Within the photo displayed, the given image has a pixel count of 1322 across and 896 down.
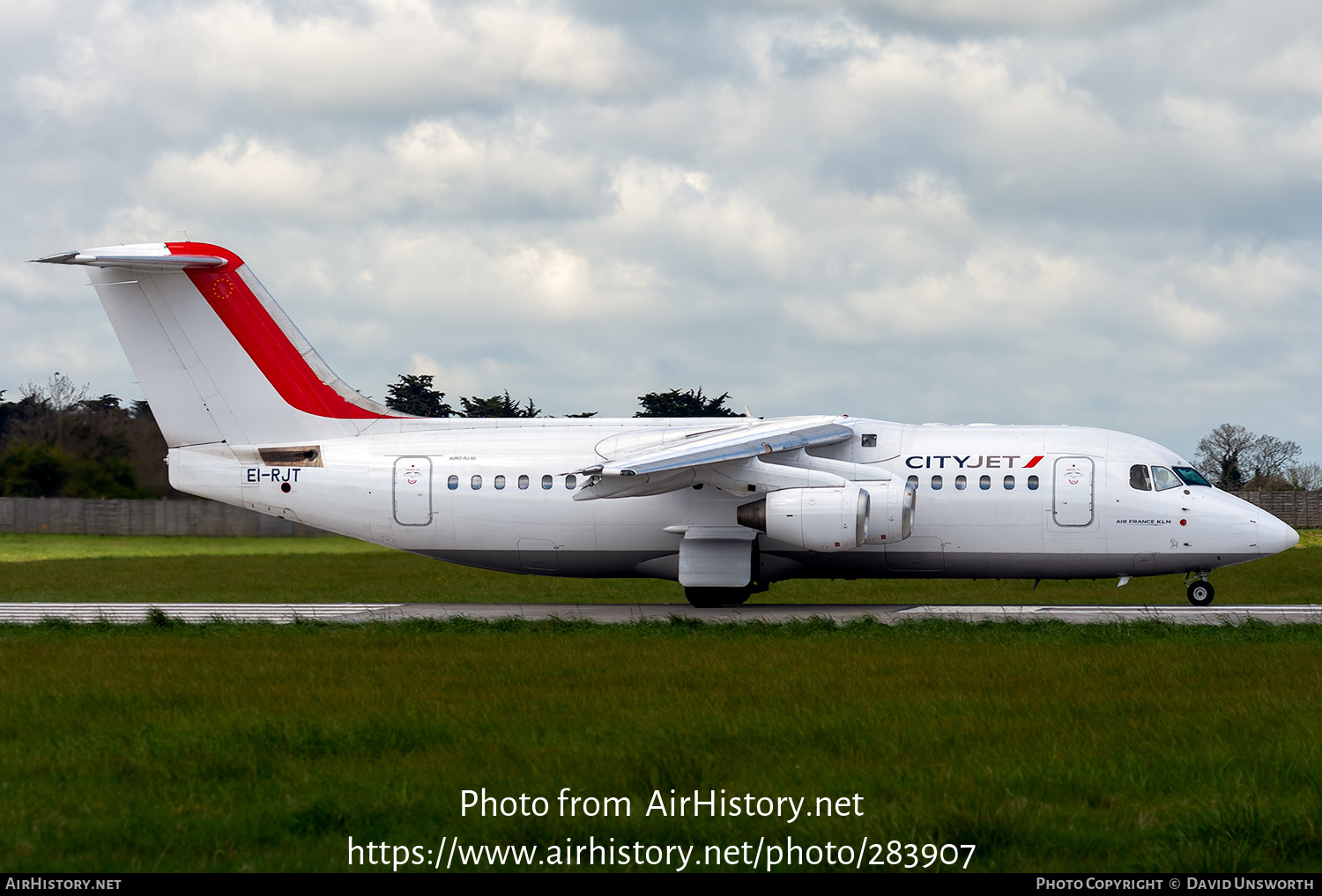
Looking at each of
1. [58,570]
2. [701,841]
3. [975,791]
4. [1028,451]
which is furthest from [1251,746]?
[58,570]

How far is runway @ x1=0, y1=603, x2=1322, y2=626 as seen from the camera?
20203 millimetres

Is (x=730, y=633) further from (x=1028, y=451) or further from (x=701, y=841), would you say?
(x=701, y=841)

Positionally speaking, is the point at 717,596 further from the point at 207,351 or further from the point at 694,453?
the point at 207,351

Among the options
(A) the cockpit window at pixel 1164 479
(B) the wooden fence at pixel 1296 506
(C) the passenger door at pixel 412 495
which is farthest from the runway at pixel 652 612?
(B) the wooden fence at pixel 1296 506

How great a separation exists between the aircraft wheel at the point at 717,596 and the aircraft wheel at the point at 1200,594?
26.3ft

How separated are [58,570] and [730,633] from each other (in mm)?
27372

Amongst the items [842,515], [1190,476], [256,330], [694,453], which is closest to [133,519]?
[256,330]

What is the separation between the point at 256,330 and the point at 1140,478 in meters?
16.8

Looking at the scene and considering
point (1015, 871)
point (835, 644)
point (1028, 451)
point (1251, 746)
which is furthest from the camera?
point (1028, 451)

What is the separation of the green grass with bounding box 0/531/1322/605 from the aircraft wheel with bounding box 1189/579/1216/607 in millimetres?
2484

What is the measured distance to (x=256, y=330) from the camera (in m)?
24.2

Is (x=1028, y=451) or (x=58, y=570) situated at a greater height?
(x=1028, y=451)

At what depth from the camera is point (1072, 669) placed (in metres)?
13.6

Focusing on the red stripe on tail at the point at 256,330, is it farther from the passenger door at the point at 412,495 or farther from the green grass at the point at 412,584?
the green grass at the point at 412,584
